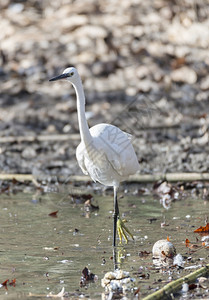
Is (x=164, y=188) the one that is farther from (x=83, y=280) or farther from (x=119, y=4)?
(x=119, y=4)

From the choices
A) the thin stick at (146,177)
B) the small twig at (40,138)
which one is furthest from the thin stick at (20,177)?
the small twig at (40,138)

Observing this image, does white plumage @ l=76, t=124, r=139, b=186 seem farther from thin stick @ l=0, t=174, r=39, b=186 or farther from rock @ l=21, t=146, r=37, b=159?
rock @ l=21, t=146, r=37, b=159

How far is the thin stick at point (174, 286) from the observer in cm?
391

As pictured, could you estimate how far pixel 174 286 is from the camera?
4102 mm

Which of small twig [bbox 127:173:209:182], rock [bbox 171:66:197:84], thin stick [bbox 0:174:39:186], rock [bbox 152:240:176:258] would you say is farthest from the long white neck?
rock [bbox 171:66:197:84]

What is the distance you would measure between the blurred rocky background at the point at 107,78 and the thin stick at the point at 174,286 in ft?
15.7

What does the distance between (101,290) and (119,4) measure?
36.4 ft

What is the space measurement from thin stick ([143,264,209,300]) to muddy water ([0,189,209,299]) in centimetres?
22

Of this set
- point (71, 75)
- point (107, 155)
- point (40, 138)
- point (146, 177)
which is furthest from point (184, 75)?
point (71, 75)

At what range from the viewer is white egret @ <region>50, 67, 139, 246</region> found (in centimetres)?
610

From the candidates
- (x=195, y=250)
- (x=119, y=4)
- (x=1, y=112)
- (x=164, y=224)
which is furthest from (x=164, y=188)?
(x=119, y=4)

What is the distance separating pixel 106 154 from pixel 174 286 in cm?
243

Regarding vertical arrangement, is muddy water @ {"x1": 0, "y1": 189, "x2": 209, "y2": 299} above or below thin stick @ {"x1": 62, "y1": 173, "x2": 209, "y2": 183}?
above

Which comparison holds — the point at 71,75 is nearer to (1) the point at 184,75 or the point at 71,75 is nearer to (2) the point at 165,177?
(2) the point at 165,177
